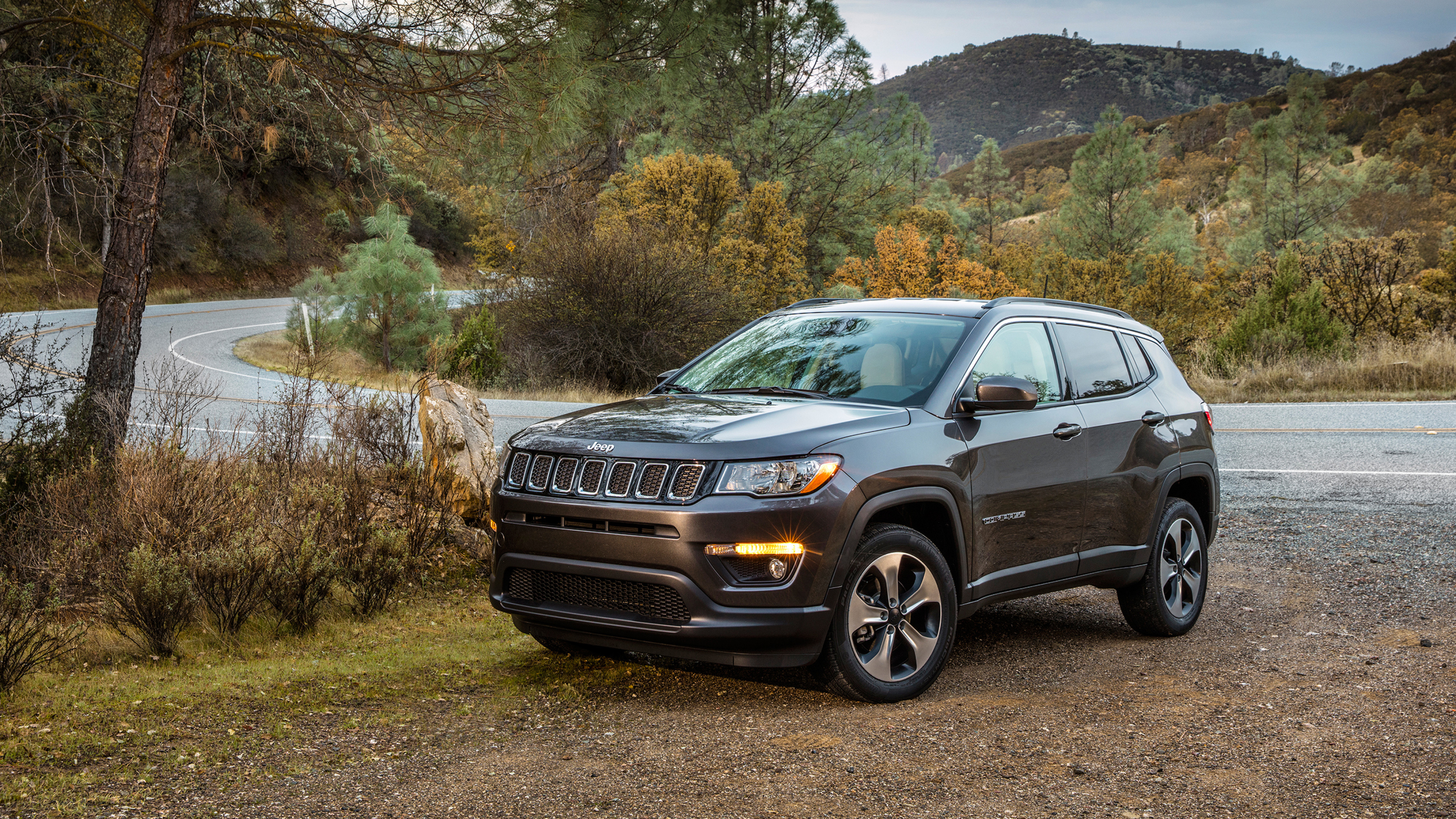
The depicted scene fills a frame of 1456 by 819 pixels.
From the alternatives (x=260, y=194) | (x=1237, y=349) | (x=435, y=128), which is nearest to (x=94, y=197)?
(x=435, y=128)

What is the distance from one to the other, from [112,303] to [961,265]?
2906cm

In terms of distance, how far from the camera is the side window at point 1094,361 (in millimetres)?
5953

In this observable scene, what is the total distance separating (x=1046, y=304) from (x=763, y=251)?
74.9 ft

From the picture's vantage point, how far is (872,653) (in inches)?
185

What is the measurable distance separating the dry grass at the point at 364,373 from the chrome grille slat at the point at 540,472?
11138 millimetres

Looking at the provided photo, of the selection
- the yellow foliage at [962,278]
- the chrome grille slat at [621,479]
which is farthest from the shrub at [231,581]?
the yellow foliage at [962,278]

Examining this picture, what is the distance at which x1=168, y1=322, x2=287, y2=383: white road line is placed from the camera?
2200 centimetres

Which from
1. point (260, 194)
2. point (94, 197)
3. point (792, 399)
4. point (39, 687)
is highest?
point (260, 194)

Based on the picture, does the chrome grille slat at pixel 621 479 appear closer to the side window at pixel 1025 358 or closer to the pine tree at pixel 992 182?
the side window at pixel 1025 358

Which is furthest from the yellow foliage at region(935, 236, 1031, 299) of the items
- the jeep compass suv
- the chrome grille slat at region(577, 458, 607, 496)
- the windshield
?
the chrome grille slat at region(577, 458, 607, 496)

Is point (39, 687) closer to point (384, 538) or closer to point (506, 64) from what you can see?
point (384, 538)

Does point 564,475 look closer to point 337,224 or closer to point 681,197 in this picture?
point 681,197

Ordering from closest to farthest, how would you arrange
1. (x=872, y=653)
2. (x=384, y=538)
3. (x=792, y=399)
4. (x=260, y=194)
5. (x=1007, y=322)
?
(x=872, y=653)
(x=792, y=399)
(x=1007, y=322)
(x=384, y=538)
(x=260, y=194)

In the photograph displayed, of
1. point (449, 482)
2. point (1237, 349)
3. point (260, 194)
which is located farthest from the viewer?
point (260, 194)
